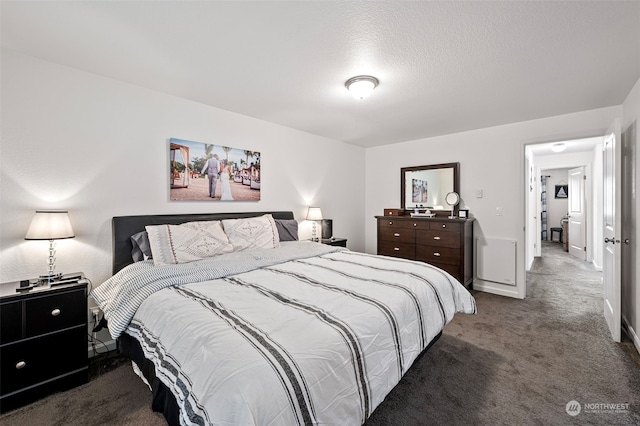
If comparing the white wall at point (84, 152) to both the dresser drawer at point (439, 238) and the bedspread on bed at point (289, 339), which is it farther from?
the dresser drawer at point (439, 238)

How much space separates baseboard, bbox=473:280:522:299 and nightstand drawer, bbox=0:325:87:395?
453cm

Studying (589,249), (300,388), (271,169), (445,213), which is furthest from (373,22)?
(589,249)

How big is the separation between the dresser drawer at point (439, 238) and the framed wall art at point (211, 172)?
2401 mm

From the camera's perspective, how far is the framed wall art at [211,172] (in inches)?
113

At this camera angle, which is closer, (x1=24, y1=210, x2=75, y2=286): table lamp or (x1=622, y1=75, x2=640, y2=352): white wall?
(x1=24, y1=210, x2=75, y2=286): table lamp

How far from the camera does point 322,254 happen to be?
2918mm

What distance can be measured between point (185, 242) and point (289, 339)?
1.70m

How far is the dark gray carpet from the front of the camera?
5.43 ft

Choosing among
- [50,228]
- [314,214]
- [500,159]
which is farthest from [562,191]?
[50,228]

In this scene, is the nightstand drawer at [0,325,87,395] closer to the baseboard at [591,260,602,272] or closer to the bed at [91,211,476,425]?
the bed at [91,211,476,425]

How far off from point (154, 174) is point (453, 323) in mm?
3404

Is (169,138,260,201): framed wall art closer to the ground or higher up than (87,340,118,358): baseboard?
higher up

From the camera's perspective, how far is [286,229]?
11.6 feet

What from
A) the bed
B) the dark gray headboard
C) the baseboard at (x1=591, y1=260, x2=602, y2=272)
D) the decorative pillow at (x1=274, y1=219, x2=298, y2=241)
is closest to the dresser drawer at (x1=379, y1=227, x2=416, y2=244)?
the decorative pillow at (x1=274, y1=219, x2=298, y2=241)
